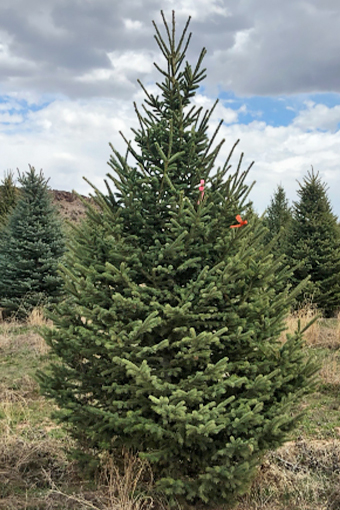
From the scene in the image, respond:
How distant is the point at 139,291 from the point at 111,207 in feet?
2.82

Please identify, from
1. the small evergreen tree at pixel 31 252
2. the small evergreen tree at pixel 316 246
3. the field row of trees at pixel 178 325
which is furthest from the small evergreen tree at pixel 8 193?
the field row of trees at pixel 178 325

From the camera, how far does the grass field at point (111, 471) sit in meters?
3.63

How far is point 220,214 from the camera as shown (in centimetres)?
384

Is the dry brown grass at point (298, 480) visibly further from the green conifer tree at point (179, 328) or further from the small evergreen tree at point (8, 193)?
the small evergreen tree at point (8, 193)

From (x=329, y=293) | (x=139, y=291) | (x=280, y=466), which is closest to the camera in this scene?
(x=139, y=291)

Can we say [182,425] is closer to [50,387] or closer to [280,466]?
[50,387]

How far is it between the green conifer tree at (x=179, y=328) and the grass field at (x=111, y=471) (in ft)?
0.98

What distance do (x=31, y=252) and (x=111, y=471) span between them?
369 inches

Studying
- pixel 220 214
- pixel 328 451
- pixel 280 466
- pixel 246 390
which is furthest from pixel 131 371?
pixel 328 451

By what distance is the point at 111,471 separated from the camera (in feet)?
12.0

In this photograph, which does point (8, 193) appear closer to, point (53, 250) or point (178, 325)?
point (53, 250)

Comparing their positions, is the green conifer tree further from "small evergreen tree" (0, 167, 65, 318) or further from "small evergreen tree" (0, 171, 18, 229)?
"small evergreen tree" (0, 171, 18, 229)

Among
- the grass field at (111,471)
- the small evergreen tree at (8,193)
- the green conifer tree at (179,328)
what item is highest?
the small evergreen tree at (8,193)

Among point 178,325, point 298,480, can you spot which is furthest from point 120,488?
point 298,480
